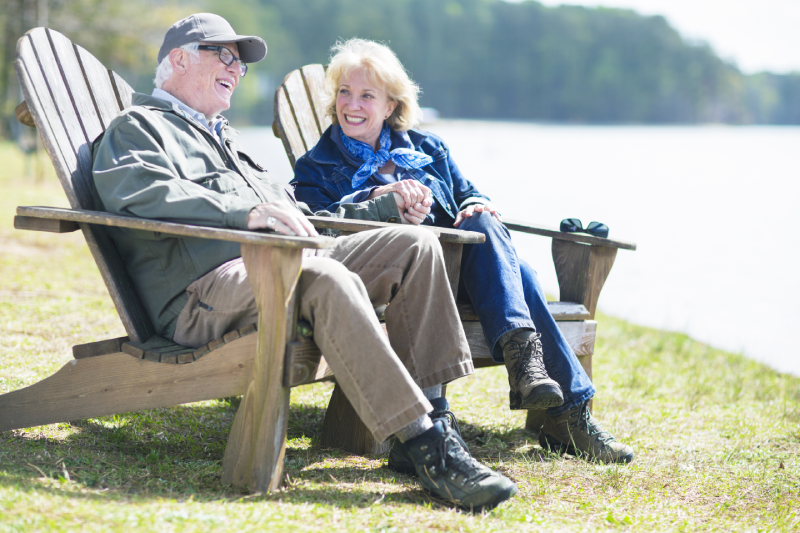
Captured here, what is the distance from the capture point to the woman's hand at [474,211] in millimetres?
2654

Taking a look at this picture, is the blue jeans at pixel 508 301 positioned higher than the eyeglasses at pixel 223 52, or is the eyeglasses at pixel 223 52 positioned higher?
the eyeglasses at pixel 223 52

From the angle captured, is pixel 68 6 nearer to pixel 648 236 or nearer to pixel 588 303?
pixel 648 236

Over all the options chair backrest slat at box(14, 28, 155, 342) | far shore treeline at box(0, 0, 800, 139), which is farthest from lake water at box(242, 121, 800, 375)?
far shore treeline at box(0, 0, 800, 139)

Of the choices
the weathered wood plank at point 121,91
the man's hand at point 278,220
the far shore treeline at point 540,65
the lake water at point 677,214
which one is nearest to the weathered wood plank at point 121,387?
the man's hand at point 278,220

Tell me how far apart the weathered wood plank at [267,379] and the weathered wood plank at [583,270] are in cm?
137

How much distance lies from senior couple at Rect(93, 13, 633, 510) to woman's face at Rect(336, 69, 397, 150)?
0.83 ft

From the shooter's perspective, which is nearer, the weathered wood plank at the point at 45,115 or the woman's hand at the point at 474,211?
the weathered wood plank at the point at 45,115

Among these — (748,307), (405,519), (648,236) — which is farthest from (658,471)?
(648,236)

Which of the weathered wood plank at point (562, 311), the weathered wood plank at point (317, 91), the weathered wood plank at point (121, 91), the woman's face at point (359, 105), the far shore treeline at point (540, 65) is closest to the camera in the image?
the weathered wood plank at point (562, 311)

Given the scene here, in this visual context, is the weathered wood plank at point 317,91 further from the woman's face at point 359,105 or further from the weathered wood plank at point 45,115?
the weathered wood plank at point 45,115

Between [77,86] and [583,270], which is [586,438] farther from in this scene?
[77,86]

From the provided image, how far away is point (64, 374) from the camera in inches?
85.3

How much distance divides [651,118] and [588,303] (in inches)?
2470

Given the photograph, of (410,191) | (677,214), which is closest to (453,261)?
(410,191)
